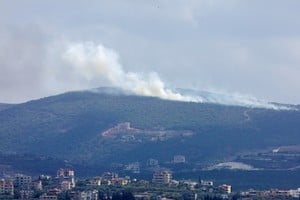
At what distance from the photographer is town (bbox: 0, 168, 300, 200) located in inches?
5733

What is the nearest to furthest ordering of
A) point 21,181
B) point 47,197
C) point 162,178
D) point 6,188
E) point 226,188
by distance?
point 47,197
point 6,188
point 226,188
point 21,181
point 162,178

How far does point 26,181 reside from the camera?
166 meters

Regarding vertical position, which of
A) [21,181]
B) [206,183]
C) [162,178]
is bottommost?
[206,183]

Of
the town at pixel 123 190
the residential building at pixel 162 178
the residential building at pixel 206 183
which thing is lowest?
the town at pixel 123 190

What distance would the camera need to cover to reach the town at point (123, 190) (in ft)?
478

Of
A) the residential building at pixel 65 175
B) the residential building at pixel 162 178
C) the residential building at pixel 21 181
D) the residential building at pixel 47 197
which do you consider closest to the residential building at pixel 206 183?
the residential building at pixel 162 178

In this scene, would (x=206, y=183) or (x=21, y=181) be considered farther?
(x=206, y=183)

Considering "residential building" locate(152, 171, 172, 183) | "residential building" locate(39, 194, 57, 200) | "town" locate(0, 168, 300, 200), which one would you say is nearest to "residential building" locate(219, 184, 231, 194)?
"town" locate(0, 168, 300, 200)

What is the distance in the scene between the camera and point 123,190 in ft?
489

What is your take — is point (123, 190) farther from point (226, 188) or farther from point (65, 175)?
point (65, 175)

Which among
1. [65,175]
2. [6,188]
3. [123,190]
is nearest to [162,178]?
[65,175]

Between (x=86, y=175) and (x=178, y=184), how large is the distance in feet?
97.5

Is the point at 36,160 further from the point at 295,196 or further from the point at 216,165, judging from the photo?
the point at 295,196

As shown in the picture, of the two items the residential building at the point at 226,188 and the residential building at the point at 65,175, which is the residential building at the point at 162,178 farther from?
the residential building at the point at 65,175
